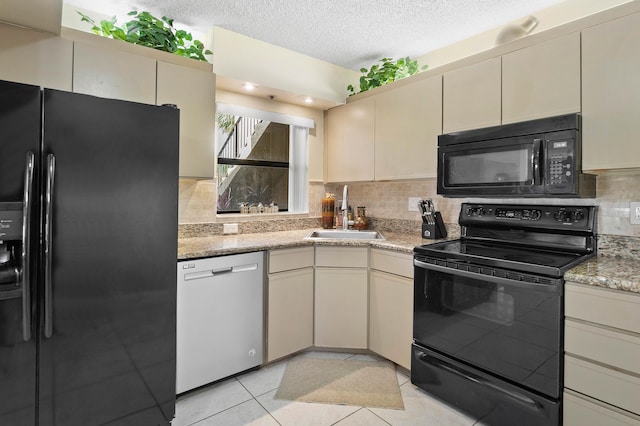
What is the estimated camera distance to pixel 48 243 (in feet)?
4.57

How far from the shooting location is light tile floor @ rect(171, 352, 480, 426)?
6.11 ft

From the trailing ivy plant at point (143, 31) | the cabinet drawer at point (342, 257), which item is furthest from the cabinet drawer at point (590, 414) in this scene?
the trailing ivy plant at point (143, 31)

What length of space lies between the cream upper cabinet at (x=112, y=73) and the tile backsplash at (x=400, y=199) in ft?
2.44

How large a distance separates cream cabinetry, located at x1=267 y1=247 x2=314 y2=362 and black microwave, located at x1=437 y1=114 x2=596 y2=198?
1.13 m

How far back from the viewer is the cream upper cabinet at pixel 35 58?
5.66 feet

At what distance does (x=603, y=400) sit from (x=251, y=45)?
3010mm

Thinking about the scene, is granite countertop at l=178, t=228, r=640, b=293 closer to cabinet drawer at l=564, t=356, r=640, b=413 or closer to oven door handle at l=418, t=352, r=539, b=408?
cabinet drawer at l=564, t=356, r=640, b=413

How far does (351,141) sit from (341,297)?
1.41 meters

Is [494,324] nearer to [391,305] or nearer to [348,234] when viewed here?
[391,305]

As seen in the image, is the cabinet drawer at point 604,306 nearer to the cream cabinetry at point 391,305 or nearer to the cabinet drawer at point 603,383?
the cabinet drawer at point 603,383

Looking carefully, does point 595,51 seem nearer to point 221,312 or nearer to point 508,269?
point 508,269

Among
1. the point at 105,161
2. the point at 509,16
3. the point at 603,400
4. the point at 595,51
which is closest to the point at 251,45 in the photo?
the point at 105,161

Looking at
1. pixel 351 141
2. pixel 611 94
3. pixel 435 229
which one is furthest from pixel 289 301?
pixel 611 94

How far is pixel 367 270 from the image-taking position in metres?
2.53
